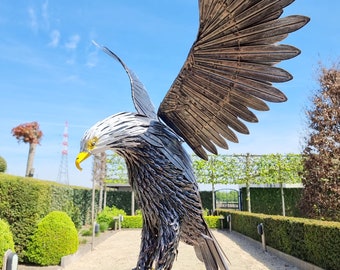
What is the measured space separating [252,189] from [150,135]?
1685 centimetres

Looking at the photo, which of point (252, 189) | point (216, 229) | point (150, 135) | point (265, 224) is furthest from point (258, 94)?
point (252, 189)

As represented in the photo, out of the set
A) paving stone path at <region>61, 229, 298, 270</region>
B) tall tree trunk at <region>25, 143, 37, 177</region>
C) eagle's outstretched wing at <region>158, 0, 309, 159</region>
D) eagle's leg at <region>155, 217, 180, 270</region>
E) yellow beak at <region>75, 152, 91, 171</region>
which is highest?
tall tree trunk at <region>25, 143, 37, 177</region>

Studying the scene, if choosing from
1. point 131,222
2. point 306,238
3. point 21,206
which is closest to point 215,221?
point 131,222

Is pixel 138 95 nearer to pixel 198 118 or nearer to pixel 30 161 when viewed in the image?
pixel 198 118

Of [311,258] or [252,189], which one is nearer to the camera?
[311,258]

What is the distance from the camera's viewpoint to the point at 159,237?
2.68 metres

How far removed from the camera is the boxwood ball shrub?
7371 mm

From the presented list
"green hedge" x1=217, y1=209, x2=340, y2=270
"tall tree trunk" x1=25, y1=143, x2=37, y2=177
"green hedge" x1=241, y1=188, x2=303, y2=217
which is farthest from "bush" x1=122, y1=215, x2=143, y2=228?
"tall tree trunk" x1=25, y1=143, x2=37, y2=177

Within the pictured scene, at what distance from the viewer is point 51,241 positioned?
7523 mm

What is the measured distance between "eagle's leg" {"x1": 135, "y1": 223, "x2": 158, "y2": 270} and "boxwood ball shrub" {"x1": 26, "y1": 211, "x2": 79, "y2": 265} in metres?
5.41

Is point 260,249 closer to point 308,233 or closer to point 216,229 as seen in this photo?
point 308,233

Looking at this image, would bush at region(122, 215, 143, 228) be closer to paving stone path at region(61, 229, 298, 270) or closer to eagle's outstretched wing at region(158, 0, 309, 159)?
paving stone path at region(61, 229, 298, 270)

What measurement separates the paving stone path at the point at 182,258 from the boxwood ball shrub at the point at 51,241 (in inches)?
15.2

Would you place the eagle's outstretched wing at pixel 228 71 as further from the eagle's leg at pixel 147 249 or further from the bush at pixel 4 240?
the bush at pixel 4 240
